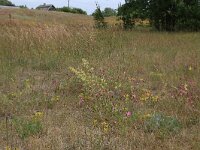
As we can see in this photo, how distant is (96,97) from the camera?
530 centimetres

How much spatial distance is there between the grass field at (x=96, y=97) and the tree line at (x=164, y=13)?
704 centimetres

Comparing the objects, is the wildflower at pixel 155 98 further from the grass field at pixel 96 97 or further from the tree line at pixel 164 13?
the tree line at pixel 164 13

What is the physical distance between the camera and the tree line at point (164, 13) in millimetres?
17047

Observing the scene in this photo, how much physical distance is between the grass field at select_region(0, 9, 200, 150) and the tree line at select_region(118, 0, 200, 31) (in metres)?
7.04

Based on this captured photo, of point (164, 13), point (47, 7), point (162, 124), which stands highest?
point (47, 7)

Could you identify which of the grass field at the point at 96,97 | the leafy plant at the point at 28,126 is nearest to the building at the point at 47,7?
the grass field at the point at 96,97

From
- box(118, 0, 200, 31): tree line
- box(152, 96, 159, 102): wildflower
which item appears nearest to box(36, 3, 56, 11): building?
box(118, 0, 200, 31): tree line

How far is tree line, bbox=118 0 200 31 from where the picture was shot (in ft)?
55.9

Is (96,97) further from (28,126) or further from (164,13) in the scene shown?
(164,13)

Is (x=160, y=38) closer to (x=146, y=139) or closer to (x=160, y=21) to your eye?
(x=160, y=21)

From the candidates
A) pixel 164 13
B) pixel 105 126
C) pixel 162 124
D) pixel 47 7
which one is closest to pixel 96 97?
pixel 105 126

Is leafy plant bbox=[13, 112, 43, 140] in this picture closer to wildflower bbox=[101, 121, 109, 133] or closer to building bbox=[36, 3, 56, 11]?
wildflower bbox=[101, 121, 109, 133]

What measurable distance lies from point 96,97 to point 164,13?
525 inches

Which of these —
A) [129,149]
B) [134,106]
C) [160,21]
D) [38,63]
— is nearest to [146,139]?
[129,149]
